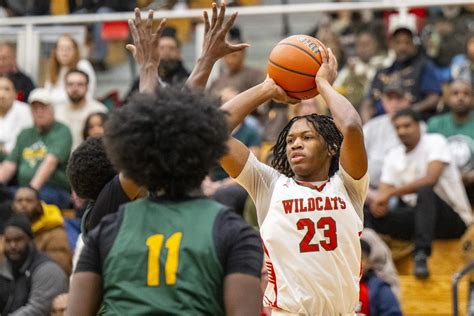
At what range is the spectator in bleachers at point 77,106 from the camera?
1139 centimetres

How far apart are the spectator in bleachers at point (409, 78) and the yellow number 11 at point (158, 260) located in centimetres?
733

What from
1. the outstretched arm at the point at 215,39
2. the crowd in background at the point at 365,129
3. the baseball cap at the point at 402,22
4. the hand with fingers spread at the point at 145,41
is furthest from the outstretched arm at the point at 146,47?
the baseball cap at the point at 402,22

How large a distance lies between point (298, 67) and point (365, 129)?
505 centimetres

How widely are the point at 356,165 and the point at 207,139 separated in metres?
1.55

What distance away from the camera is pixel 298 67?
5.70 meters

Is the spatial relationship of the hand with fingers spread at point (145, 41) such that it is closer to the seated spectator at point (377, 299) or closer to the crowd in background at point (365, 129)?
the crowd in background at point (365, 129)

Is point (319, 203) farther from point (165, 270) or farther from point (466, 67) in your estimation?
point (466, 67)

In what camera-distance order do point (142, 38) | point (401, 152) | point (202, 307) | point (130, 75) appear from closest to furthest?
point (202, 307) → point (142, 38) → point (401, 152) → point (130, 75)

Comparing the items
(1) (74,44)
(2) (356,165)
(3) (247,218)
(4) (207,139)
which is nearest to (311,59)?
(2) (356,165)

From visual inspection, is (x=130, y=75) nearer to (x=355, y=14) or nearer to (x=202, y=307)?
(x=355, y=14)

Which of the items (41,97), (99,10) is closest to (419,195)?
(41,97)

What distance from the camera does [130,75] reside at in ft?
44.7

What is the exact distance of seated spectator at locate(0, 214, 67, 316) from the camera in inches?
330

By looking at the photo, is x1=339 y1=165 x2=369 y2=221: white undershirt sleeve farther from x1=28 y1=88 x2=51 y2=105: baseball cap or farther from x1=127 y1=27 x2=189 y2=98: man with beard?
x1=28 y1=88 x2=51 y2=105: baseball cap
